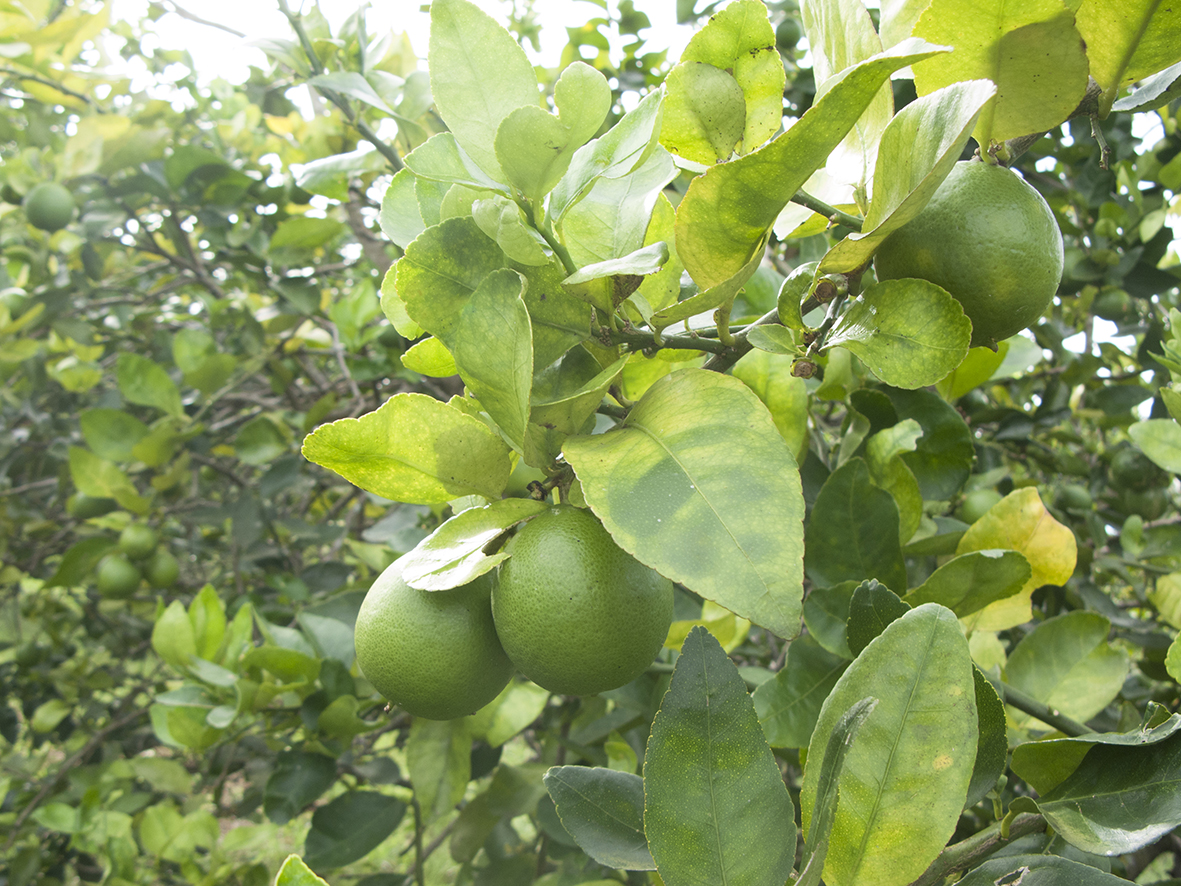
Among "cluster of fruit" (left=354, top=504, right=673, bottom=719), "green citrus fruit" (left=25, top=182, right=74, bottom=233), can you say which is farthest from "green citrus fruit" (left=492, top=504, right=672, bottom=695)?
"green citrus fruit" (left=25, top=182, right=74, bottom=233)

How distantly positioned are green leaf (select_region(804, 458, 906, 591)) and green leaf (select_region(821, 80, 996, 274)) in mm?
293

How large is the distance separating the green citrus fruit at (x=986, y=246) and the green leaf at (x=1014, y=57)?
5 centimetres

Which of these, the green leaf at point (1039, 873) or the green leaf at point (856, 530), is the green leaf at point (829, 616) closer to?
the green leaf at point (856, 530)

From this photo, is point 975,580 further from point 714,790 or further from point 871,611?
point 714,790

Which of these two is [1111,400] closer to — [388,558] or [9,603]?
[388,558]

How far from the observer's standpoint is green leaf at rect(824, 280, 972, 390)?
0.55 meters

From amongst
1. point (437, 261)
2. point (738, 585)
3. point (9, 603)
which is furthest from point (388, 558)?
point (9, 603)

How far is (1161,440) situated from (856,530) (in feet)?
1.66

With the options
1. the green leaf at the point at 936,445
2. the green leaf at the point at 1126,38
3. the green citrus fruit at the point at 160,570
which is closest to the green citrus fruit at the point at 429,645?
the green leaf at the point at 936,445

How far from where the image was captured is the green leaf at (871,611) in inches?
24.6

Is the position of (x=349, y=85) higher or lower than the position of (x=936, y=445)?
higher

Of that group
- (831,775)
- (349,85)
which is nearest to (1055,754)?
(831,775)

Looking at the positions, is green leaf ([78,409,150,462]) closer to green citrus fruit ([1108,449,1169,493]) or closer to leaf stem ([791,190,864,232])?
leaf stem ([791,190,864,232])

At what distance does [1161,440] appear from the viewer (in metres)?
1.00
